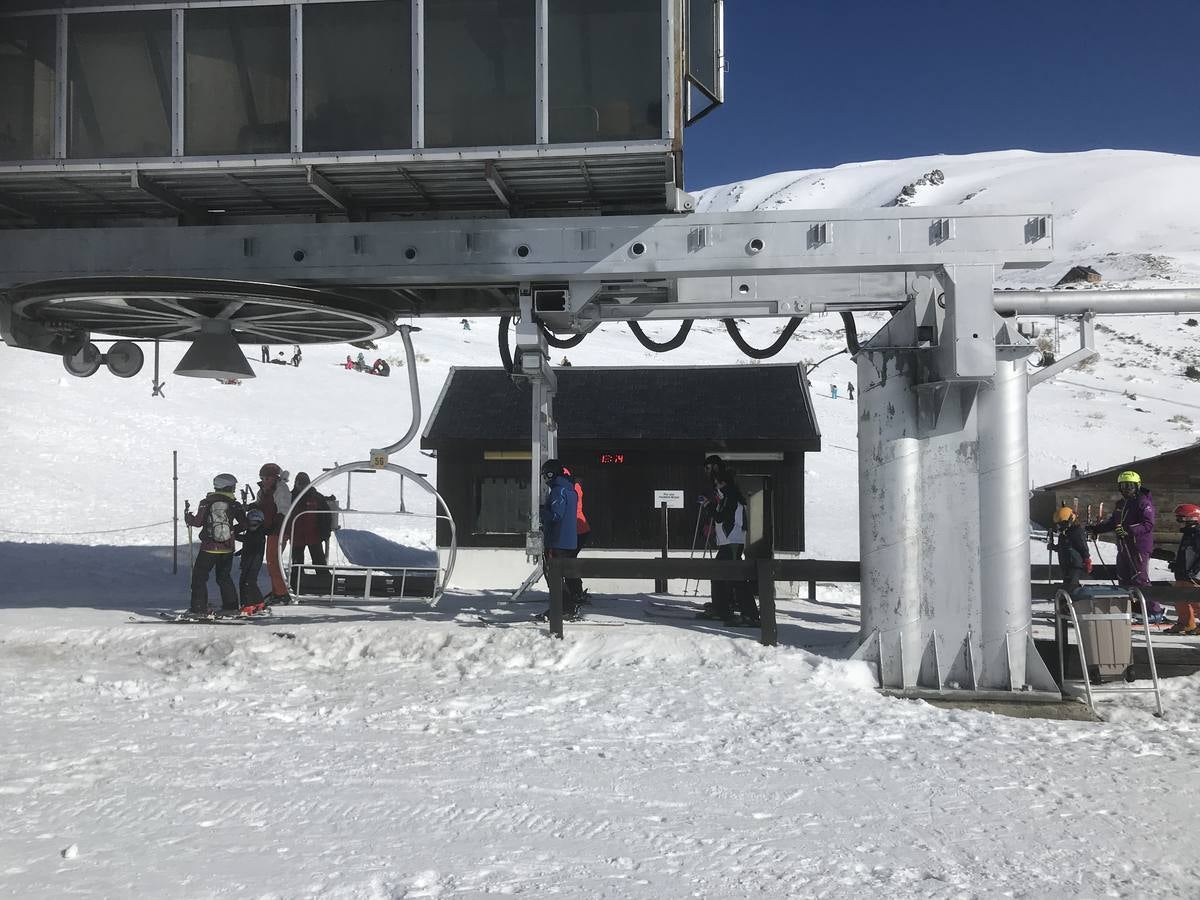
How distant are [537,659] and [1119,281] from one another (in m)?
92.4

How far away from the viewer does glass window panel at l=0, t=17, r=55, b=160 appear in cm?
931

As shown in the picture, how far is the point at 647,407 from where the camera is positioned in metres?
17.8

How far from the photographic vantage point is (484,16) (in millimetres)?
8953

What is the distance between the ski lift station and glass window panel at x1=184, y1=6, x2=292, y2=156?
20mm

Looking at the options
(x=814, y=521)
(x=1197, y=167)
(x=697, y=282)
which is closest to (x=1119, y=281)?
(x=814, y=521)

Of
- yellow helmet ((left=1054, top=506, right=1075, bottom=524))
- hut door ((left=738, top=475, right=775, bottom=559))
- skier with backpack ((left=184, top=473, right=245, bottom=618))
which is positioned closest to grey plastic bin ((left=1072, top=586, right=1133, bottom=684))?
hut door ((left=738, top=475, right=775, bottom=559))

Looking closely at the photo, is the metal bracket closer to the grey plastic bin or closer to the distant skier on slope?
the grey plastic bin

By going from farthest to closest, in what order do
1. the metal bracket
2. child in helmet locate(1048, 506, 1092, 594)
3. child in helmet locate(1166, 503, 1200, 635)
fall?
child in helmet locate(1048, 506, 1092, 594) → child in helmet locate(1166, 503, 1200, 635) → the metal bracket

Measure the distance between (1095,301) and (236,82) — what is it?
807cm

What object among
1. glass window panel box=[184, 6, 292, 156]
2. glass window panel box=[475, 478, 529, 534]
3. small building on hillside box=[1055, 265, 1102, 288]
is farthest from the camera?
small building on hillside box=[1055, 265, 1102, 288]

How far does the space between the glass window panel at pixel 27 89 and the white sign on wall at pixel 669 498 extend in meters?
9.95

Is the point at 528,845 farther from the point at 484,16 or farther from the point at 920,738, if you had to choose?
the point at 484,16

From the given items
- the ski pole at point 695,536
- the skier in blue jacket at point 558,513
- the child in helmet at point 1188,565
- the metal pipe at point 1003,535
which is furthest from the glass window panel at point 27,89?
the child in helmet at point 1188,565

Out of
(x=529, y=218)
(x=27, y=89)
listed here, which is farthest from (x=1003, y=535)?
(x=27, y=89)
